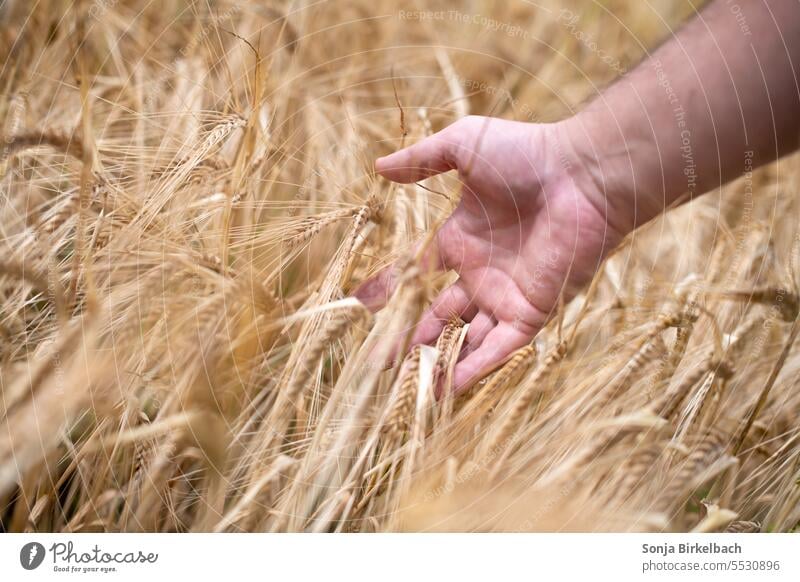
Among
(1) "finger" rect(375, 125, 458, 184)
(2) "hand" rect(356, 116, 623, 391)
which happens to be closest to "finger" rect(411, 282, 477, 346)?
(2) "hand" rect(356, 116, 623, 391)

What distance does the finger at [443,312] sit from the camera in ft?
2.43

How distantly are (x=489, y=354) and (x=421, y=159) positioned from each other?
0.82 feet

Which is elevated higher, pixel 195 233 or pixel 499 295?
pixel 195 233

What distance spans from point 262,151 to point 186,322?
22 centimetres

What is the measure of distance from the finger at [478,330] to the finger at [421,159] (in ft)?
0.66

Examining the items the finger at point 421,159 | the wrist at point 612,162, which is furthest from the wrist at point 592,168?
the finger at point 421,159

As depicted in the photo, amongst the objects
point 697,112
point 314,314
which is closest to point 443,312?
point 314,314

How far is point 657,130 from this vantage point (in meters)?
0.74

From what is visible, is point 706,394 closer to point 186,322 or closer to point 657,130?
point 657,130

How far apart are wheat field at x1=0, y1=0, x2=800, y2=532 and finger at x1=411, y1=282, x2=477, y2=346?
0.08ft

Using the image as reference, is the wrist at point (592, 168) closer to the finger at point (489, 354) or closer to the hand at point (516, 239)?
the hand at point (516, 239)

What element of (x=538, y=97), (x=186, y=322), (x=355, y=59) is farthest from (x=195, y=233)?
(x=538, y=97)

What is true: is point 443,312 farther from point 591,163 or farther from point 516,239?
point 591,163

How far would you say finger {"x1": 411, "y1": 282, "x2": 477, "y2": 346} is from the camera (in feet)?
2.43
